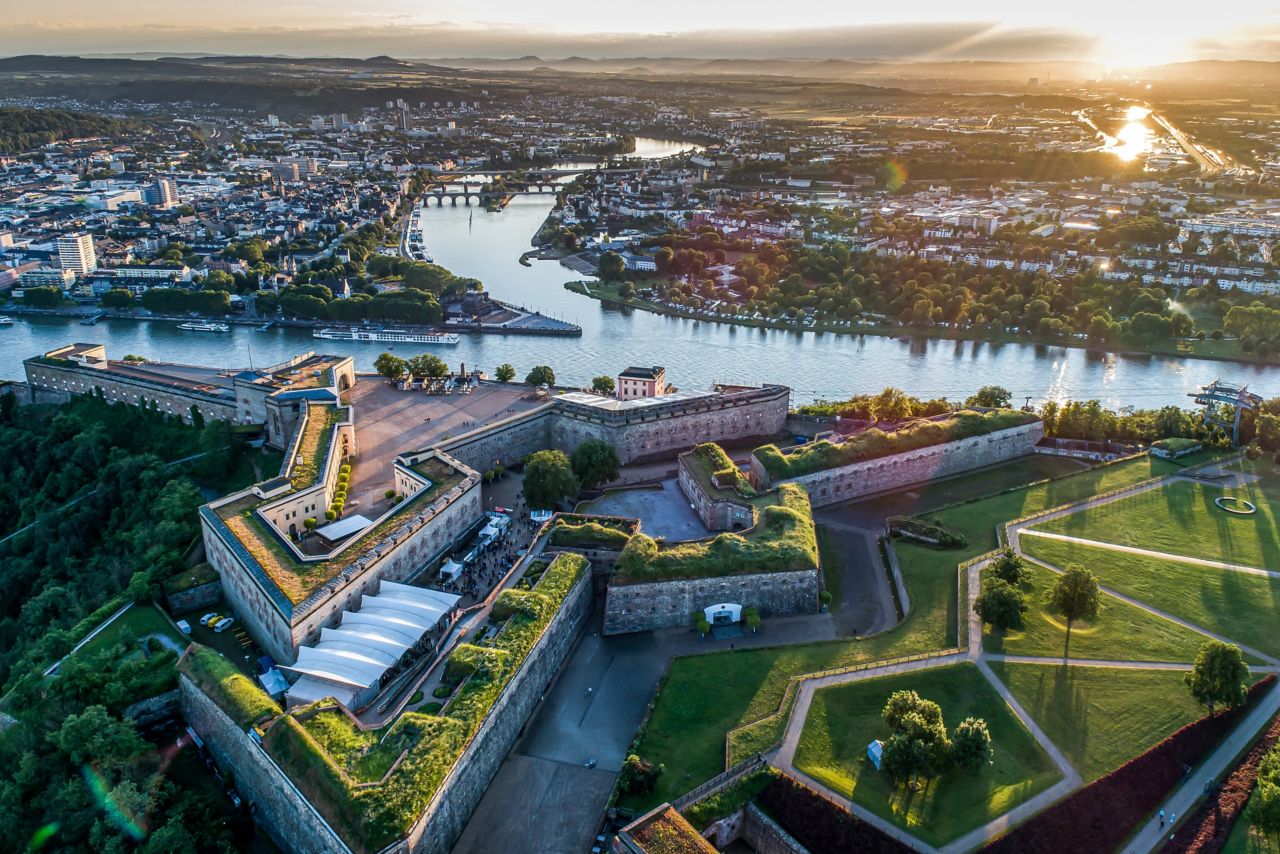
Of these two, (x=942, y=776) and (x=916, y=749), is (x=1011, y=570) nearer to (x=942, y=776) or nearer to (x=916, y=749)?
(x=942, y=776)

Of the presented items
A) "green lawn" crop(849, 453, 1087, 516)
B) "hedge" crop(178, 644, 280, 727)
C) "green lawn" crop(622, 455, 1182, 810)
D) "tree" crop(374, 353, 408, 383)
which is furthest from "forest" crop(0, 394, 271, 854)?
"green lawn" crop(849, 453, 1087, 516)

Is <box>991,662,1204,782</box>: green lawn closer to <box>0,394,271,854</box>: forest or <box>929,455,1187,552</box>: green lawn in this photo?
<box>929,455,1187,552</box>: green lawn

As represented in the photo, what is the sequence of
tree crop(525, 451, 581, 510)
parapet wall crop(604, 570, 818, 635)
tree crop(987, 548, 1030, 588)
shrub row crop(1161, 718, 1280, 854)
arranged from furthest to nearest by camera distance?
tree crop(525, 451, 581, 510) → tree crop(987, 548, 1030, 588) → parapet wall crop(604, 570, 818, 635) → shrub row crop(1161, 718, 1280, 854)

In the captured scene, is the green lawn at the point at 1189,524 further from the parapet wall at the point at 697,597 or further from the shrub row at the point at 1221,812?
the parapet wall at the point at 697,597

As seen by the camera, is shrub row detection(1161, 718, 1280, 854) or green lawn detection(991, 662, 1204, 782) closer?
shrub row detection(1161, 718, 1280, 854)

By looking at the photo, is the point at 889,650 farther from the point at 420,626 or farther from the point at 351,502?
the point at 351,502

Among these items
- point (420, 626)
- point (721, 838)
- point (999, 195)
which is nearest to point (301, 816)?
point (420, 626)

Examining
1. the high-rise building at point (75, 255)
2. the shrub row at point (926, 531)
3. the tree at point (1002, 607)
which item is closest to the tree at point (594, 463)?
the shrub row at point (926, 531)
